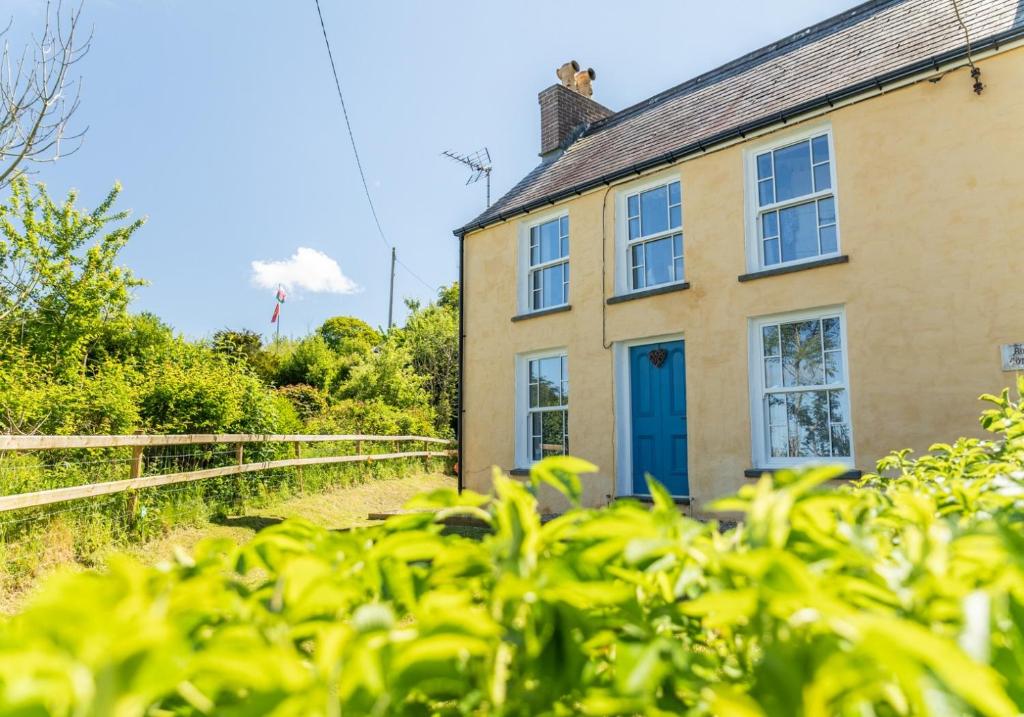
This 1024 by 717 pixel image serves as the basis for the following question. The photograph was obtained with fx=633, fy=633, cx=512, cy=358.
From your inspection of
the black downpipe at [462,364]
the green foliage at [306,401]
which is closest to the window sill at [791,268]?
the black downpipe at [462,364]

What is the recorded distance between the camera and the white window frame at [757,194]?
709cm

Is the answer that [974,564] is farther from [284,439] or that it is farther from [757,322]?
[284,439]

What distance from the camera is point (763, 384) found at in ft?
24.1

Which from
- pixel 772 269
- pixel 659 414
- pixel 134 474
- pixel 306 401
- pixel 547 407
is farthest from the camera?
pixel 306 401

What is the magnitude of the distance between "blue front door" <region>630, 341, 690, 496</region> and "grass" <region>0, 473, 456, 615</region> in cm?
320

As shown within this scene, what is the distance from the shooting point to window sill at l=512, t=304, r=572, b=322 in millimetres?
9320

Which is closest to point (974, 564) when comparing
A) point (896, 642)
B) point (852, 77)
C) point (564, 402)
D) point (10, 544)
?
point (896, 642)

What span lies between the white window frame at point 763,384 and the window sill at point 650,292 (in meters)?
1.00

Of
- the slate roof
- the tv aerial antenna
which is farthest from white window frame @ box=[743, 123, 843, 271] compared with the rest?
the tv aerial antenna

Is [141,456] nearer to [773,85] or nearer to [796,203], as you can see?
[796,203]

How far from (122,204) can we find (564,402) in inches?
605

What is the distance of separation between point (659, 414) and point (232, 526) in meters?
5.55

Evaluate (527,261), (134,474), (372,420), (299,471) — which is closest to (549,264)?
(527,261)

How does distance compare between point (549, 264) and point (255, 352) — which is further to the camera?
point (255, 352)
